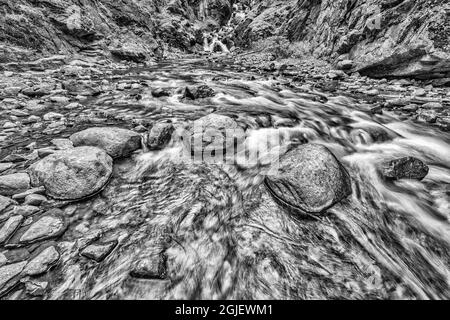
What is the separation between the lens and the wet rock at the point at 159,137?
13.9 ft

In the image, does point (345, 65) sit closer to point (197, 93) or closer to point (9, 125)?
point (197, 93)

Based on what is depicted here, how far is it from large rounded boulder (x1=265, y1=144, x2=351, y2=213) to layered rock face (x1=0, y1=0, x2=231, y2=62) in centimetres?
1398

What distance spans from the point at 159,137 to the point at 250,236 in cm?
261

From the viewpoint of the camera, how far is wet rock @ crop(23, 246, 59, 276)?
2.14 metres

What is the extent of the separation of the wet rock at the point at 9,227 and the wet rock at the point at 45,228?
148 millimetres

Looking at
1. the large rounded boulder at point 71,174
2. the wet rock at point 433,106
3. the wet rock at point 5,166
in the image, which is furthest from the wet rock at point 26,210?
the wet rock at point 433,106

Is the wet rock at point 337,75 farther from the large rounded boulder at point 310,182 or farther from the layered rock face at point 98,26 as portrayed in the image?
the layered rock face at point 98,26

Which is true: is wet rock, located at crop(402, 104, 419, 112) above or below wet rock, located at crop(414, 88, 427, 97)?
below

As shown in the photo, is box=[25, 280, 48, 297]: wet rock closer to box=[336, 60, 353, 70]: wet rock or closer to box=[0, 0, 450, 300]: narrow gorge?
box=[0, 0, 450, 300]: narrow gorge

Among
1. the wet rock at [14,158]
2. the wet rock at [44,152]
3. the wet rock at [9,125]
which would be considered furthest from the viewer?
the wet rock at [9,125]

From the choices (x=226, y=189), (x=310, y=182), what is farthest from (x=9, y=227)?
(x=310, y=182)

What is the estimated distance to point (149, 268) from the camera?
224cm

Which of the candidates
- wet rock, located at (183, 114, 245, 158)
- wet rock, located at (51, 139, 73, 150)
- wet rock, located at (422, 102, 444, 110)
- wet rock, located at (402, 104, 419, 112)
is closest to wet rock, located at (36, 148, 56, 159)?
wet rock, located at (51, 139, 73, 150)

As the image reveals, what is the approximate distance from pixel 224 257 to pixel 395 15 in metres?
13.6
